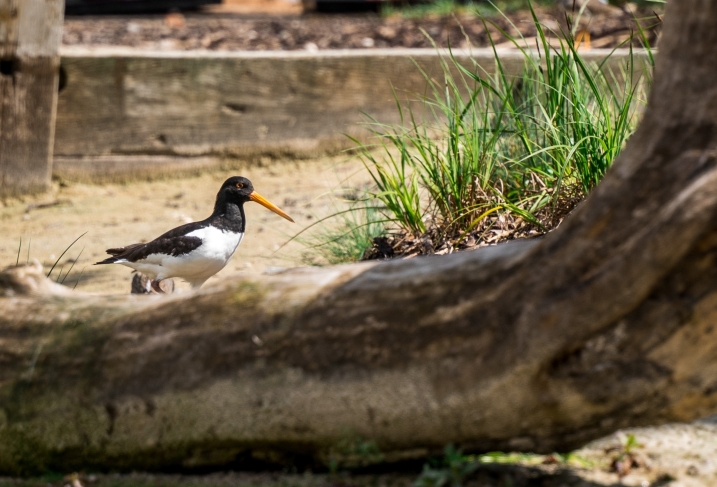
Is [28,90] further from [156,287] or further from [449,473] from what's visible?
[449,473]

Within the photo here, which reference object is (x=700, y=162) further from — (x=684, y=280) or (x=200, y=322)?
(x=200, y=322)

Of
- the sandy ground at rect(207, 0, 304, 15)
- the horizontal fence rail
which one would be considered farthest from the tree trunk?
the sandy ground at rect(207, 0, 304, 15)

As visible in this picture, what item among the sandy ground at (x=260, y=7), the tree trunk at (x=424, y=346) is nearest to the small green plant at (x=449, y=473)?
the tree trunk at (x=424, y=346)

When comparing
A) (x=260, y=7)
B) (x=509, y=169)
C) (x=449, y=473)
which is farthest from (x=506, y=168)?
(x=260, y=7)

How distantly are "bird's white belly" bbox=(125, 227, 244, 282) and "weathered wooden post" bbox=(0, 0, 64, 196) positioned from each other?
2106mm

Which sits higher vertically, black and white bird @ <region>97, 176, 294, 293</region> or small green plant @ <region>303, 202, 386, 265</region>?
small green plant @ <region>303, 202, 386, 265</region>

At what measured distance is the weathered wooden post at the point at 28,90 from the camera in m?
6.01

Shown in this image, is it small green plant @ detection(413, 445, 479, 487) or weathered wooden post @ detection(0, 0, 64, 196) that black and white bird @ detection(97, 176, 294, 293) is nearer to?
weathered wooden post @ detection(0, 0, 64, 196)

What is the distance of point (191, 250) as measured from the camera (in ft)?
14.8

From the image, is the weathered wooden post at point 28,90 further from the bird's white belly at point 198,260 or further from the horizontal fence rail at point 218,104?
the bird's white belly at point 198,260

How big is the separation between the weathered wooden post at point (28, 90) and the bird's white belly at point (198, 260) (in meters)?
2.11

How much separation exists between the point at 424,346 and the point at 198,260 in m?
2.33

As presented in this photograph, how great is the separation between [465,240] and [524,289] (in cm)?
186

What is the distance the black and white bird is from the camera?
4508 millimetres
